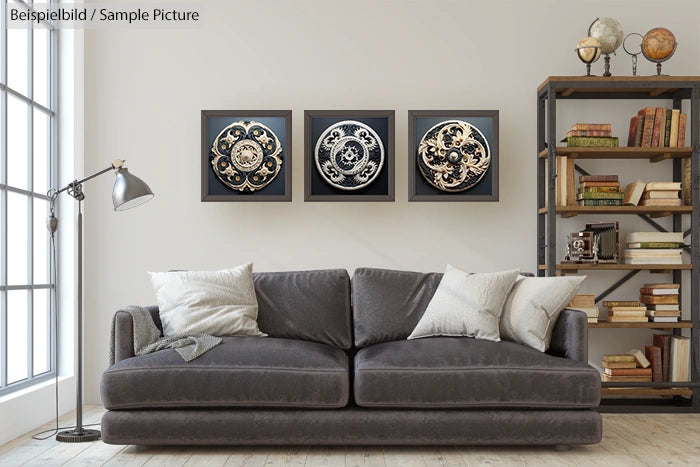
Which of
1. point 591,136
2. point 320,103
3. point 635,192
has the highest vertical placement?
point 320,103

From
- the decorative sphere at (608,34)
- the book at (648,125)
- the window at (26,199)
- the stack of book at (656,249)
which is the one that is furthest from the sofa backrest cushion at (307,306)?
the decorative sphere at (608,34)

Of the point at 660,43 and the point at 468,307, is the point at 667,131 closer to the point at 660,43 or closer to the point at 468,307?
the point at 660,43

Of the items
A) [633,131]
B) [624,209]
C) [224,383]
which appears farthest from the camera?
[633,131]

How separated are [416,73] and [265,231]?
1407 millimetres

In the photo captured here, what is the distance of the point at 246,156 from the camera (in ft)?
16.4

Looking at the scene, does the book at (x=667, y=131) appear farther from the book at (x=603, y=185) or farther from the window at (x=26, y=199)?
the window at (x=26, y=199)

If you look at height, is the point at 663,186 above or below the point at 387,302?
above

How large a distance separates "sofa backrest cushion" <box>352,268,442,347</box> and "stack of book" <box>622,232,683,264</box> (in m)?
1.28

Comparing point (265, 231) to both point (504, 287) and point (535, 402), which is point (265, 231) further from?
point (535, 402)

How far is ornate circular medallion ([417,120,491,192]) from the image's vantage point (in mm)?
5000

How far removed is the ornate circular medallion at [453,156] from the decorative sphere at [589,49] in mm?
770

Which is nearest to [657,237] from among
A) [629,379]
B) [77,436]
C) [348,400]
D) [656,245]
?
[656,245]

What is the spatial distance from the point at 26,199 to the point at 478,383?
2.65 metres

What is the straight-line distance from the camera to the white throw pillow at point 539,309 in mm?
4020
